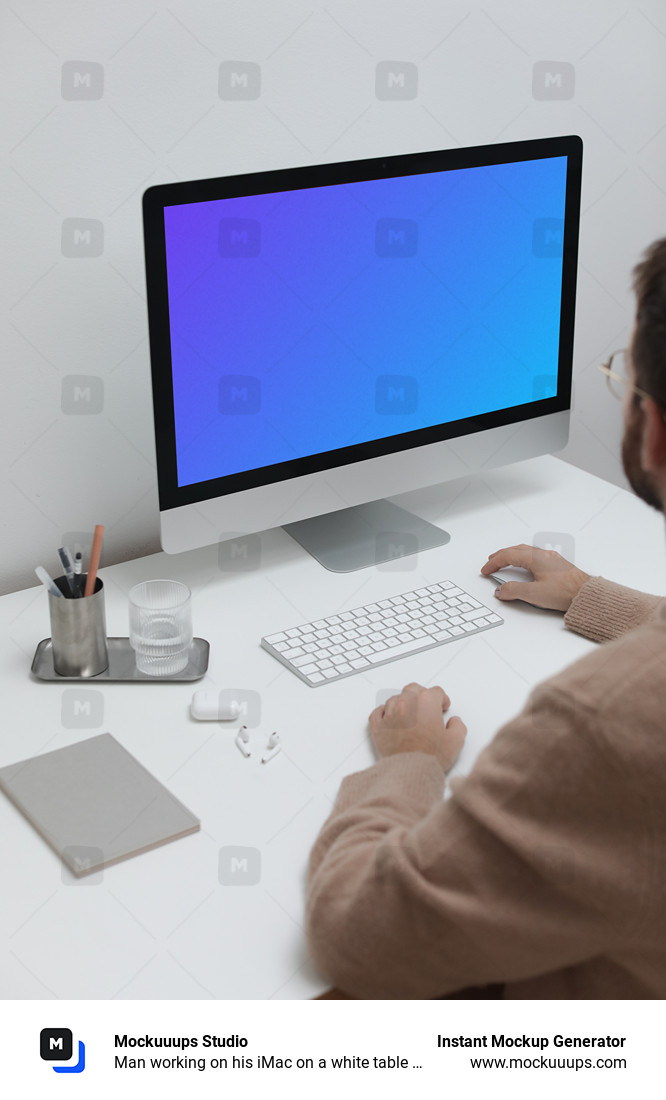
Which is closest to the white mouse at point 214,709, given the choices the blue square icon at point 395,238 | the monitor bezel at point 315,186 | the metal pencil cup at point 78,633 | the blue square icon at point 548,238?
the metal pencil cup at point 78,633

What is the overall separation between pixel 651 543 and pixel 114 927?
960mm

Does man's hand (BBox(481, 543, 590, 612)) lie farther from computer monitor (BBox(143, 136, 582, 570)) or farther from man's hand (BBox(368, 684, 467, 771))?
man's hand (BBox(368, 684, 467, 771))

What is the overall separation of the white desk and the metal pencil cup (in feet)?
0.09

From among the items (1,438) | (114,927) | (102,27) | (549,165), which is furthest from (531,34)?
(114,927)

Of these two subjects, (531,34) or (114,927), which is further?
(531,34)

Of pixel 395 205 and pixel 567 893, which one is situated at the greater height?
pixel 395 205

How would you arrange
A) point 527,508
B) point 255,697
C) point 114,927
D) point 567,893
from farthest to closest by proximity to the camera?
1. point 527,508
2. point 255,697
3. point 114,927
4. point 567,893

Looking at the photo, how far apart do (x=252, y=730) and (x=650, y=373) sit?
0.58m

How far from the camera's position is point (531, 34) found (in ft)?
5.60

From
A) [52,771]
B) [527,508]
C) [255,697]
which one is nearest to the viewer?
[52,771]

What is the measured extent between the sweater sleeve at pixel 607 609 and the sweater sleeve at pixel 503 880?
542 millimetres
